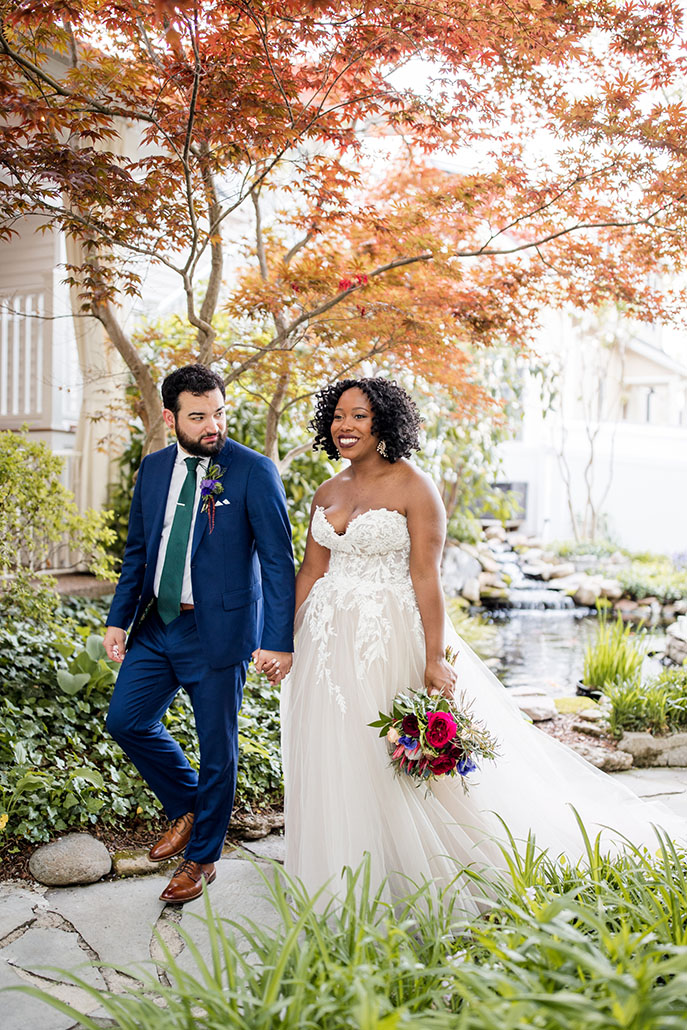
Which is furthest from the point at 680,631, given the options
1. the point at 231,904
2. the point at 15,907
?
the point at 15,907

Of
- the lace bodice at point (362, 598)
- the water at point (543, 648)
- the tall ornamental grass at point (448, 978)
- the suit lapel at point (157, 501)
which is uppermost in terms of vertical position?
the suit lapel at point (157, 501)

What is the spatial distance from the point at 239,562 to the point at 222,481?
1.07 ft

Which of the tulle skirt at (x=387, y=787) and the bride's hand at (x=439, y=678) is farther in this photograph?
the bride's hand at (x=439, y=678)

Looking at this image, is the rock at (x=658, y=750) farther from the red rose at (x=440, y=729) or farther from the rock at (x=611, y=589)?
the rock at (x=611, y=589)

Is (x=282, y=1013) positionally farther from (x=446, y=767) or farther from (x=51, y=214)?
(x=51, y=214)

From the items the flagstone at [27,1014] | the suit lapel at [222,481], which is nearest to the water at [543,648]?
the suit lapel at [222,481]

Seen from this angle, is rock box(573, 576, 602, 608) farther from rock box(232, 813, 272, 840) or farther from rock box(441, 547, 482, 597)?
rock box(232, 813, 272, 840)

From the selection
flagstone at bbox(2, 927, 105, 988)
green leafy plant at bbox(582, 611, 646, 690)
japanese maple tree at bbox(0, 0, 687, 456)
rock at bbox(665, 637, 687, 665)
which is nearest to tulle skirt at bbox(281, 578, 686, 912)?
flagstone at bbox(2, 927, 105, 988)

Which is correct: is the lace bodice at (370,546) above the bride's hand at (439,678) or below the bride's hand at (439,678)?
above

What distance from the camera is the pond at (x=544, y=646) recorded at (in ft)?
A: 27.7

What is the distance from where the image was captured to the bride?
10.0ft

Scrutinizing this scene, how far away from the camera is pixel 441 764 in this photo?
9.71 ft

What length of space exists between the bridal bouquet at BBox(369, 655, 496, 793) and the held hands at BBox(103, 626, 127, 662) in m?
1.11

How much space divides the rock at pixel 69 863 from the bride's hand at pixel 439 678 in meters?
1.52
